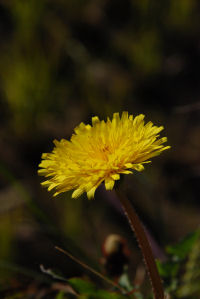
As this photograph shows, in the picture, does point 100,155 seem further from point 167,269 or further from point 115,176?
point 167,269

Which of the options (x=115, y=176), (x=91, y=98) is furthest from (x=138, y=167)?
(x=91, y=98)

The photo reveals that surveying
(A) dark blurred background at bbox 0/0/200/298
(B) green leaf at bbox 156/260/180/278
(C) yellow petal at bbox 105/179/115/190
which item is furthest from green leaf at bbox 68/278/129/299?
(A) dark blurred background at bbox 0/0/200/298

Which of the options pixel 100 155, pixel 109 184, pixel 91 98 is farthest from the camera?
pixel 91 98

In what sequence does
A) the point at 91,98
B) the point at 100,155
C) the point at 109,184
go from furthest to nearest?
the point at 91,98 < the point at 100,155 < the point at 109,184

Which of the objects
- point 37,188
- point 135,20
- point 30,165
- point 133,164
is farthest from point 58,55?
point 133,164

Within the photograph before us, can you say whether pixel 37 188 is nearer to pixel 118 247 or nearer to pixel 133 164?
pixel 118 247

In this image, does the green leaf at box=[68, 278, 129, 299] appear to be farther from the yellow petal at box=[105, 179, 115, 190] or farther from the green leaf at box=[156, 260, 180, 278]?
the yellow petal at box=[105, 179, 115, 190]
